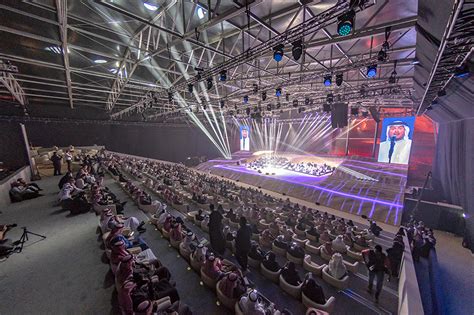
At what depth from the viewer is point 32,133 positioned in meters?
15.1

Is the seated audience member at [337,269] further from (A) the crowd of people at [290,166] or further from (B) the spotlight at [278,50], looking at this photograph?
(A) the crowd of people at [290,166]

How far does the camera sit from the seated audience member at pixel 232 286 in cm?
317

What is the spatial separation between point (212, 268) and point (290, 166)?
16076mm

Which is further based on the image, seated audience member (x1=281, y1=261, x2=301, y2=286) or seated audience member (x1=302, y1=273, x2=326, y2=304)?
seated audience member (x1=281, y1=261, x2=301, y2=286)

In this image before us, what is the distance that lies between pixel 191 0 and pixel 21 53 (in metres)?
7.34

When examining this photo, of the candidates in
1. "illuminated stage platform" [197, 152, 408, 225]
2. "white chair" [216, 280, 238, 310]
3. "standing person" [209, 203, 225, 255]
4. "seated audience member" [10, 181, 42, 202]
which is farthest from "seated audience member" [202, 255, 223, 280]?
"illuminated stage platform" [197, 152, 408, 225]

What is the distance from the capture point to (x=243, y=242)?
4.26m

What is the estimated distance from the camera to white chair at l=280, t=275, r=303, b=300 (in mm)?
3717

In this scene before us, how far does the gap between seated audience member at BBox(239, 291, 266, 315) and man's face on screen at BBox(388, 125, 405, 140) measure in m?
17.5

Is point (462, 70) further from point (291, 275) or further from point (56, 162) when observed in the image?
point (56, 162)

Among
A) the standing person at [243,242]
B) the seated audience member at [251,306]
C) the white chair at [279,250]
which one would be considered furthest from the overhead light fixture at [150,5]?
the white chair at [279,250]

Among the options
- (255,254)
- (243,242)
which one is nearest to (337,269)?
(255,254)

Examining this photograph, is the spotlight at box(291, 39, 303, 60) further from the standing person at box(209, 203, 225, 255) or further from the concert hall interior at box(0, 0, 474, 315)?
the standing person at box(209, 203, 225, 255)

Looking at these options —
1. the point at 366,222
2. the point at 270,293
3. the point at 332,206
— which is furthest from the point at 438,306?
the point at 332,206
